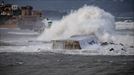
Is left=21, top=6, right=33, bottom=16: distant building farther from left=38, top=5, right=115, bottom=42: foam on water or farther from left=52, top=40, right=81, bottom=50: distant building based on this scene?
left=52, top=40, right=81, bottom=50: distant building

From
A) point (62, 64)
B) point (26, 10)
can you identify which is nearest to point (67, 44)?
point (62, 64)

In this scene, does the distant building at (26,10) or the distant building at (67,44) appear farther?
the distant building at (26,10)

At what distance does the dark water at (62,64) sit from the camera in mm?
3234

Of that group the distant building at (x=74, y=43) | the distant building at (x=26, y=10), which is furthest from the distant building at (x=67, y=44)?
the distant building at (x=26, y=10)

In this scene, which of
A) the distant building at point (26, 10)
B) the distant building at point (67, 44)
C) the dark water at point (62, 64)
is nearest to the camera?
the dark water at point (62, 64)

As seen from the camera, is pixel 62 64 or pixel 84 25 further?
pixel 84 25

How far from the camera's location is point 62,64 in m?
3.50

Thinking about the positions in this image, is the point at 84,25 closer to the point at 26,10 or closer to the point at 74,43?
the point at 74,43

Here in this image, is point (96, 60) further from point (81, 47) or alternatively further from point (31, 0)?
point (31, 0)

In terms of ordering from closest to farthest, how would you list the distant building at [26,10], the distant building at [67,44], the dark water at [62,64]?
the dark water at [62,64] → the distant building at [67,44] → the distant building at [26,10]

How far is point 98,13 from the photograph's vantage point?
3998 millimetres

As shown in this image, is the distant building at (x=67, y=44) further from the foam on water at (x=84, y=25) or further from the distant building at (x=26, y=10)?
the distant building at (x=26, y=10)

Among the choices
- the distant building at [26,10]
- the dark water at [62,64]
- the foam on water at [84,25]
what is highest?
the distant building at [26,10]

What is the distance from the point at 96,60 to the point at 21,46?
97 centimetres
